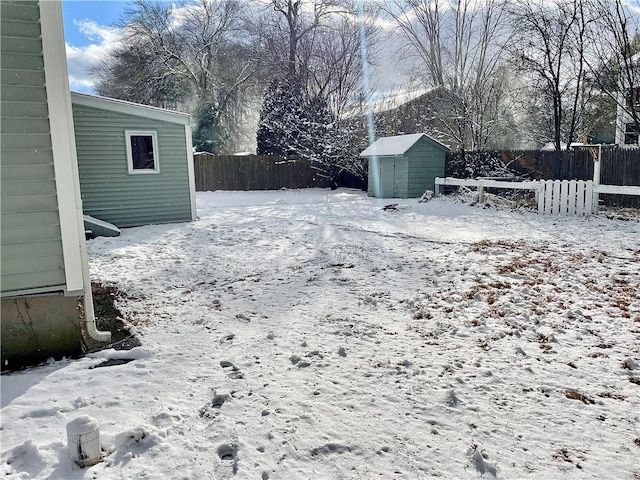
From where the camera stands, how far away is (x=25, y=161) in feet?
9.55

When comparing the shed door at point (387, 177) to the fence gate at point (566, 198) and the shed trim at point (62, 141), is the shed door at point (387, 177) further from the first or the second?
the shed trim at point (62, 141)

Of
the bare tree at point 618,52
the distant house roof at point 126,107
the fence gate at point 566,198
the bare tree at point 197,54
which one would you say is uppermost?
the bare tree at point 197,54

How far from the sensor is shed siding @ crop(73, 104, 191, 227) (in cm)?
905

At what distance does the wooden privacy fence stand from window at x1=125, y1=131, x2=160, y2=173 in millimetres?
10094

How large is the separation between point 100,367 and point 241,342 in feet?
3.26

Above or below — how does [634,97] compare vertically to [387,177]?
above

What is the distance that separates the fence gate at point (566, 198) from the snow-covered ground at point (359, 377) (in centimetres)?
400

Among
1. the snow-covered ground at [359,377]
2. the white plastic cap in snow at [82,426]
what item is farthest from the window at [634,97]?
the white plastic cap in snow at [82,426]

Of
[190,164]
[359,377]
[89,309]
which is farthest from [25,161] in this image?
[190,164]

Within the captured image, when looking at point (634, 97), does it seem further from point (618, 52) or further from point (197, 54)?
point (197, 54)

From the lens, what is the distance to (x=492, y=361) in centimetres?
296

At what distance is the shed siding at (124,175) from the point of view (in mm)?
9047

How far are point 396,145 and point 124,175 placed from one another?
28.6 ft

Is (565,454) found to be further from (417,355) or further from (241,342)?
(241,342)
